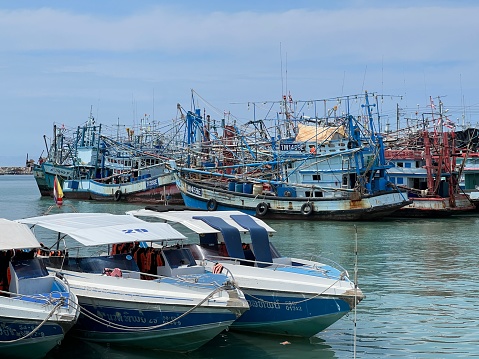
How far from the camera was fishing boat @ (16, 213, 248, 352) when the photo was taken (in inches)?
568

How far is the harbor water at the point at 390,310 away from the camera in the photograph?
15.4 metres

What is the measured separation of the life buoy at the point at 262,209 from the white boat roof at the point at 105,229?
3066cm

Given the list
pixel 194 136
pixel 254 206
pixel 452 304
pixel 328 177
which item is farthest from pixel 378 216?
pixel 452 304

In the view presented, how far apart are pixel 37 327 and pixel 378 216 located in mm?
35561

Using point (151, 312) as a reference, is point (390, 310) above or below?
below

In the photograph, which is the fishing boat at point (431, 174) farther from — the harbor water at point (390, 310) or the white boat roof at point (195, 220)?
the white boat roof at point (195, 220)

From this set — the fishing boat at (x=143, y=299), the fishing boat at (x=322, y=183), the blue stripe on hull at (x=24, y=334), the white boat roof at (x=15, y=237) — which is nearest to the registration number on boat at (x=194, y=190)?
the fishing boat at (x=322, y=183)

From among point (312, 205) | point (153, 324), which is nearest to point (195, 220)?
point (153, 324)

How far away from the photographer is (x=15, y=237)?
48.9 feet

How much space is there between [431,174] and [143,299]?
131ft

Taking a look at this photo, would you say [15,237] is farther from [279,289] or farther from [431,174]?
[431,174]

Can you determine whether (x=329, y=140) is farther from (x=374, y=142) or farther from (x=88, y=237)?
(x=88, y=237)

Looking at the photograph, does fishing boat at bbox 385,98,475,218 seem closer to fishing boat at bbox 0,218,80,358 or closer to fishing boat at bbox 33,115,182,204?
fishing boat at bbox 33,115,182,204

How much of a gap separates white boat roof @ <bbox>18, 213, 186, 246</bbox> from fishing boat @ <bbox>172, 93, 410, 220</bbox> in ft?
99.5
